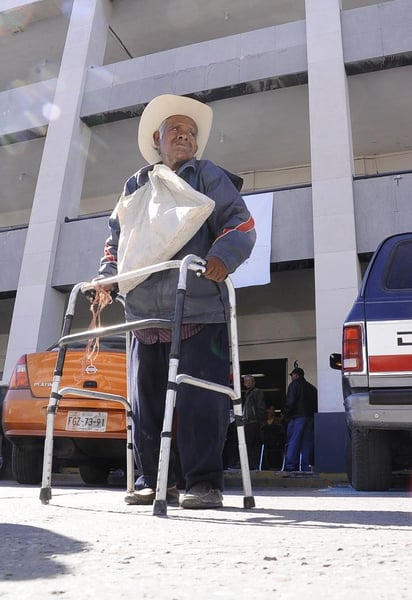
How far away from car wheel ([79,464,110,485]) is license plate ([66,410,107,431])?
139 centimetres

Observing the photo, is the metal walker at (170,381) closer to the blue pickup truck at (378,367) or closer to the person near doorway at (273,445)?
the blue pickup truck at (378,367)

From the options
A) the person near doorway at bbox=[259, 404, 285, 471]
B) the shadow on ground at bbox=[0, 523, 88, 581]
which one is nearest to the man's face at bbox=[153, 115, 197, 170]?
the shadow on ground at bbox=[0, 523, 88, 581]

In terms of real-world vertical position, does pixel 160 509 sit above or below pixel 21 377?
below

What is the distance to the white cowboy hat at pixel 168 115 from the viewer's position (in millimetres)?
3344

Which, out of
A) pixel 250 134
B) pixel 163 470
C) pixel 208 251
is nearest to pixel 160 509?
pixel 163 470

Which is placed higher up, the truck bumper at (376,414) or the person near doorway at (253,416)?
the person near doorway at (253,416)

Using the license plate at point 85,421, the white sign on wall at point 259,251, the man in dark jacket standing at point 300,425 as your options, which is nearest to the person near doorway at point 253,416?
the man in dark jacket standing at point 300,425

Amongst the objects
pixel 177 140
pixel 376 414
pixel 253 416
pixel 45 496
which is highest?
pixel 177 140

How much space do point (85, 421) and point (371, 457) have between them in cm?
228

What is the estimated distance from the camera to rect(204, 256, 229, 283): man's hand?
2.75 m

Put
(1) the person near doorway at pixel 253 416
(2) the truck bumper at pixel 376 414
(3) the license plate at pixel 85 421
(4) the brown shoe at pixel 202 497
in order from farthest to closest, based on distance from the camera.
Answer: (1) the person near doorway at pixel 253 416, (3) the license plate at pixel 85 421, (2) the truck bumper at pixel 376 414, (4) the brown shoe at pixel 202 497

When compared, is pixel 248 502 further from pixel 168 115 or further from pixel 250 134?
pixel 250 134

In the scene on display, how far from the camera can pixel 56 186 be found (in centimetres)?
1135

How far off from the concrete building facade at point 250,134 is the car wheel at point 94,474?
10.2 ft
